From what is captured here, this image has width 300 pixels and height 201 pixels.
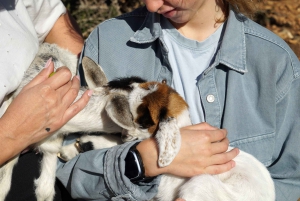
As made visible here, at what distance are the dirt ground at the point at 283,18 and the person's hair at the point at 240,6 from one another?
2.98 meters

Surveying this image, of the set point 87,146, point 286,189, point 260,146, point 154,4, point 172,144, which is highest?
point 154,4

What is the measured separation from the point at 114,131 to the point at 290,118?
1081mm

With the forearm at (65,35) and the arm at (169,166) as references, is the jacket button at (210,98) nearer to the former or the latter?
the arm at (169,166)

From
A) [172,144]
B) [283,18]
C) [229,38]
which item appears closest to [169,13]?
[229,38]

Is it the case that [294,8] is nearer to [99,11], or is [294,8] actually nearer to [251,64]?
[99,11]

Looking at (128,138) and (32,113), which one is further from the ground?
(32,113)

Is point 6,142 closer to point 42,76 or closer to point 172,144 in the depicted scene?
point 42,76

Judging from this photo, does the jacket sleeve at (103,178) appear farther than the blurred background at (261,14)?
No

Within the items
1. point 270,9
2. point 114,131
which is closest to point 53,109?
point 114,131

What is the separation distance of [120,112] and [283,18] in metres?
4.40

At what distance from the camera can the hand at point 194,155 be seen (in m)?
2.82

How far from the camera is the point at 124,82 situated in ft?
10.0

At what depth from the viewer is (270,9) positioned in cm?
675

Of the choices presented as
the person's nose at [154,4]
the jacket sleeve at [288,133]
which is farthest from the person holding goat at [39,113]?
the person's nose at [154,4]
